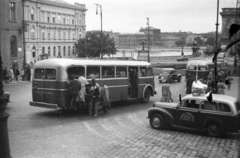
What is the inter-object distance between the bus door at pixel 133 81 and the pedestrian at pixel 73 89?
4.76m

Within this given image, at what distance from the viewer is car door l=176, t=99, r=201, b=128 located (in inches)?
434

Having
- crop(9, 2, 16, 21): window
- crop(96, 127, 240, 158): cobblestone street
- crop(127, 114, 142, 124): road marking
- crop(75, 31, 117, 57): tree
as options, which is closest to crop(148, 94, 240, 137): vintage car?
crop(96, 127, 240, 158): cobblestone street

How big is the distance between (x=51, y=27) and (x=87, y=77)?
64422 mm

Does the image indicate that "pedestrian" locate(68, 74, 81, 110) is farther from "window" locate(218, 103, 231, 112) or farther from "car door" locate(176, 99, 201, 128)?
"window" locate(218, 103, 231, 112)

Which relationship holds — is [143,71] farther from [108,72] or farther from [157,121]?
[157,121]

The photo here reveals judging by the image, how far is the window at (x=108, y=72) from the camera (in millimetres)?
16125

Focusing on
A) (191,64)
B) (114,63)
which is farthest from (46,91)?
(191,64)

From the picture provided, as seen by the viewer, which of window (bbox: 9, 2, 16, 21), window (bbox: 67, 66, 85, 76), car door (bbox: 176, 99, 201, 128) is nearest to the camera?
car door (bbox: 176, 99, 201, 128)

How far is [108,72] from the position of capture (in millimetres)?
16438

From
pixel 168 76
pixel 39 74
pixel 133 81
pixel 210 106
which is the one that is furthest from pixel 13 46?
pixel 210 106

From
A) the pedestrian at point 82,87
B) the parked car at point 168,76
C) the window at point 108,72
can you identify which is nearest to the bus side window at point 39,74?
the pedestrian at point 82,87

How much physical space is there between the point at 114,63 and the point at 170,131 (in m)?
6.07

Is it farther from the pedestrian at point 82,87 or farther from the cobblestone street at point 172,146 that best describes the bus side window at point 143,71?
the cobblestone street at point 172,146

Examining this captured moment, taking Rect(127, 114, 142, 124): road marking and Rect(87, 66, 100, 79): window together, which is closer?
Rect(127, 114, 142, 124): road marking
